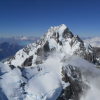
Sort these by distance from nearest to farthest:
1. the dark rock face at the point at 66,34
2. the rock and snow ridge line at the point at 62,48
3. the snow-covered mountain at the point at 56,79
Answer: the snow-covered mountain at the point at 56,79
the rock and snow ridge line at the point at 62,48
the dark rock face at the point at 66,34

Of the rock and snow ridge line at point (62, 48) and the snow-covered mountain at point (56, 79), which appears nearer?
the snow-covered mountain at point (56, 79)

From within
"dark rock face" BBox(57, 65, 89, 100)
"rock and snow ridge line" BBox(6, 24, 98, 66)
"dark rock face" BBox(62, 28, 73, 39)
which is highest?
"dark rock face" BBox(62, 28, 73, 39)

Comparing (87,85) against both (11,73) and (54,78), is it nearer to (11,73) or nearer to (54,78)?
(54,78)

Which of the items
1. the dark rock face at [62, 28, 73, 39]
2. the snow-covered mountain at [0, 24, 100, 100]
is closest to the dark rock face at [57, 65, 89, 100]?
the snow-covered mountain at [0, 24, 100, 100]

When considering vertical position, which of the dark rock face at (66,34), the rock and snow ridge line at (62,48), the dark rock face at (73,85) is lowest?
the dark rock face at (73,85)

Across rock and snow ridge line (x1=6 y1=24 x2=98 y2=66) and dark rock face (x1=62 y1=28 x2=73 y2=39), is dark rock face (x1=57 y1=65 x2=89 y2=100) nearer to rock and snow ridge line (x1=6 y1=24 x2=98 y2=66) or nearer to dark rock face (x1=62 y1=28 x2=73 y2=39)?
rock and snow ridge line (x1=6 y1=24 x2=98 y2=66)

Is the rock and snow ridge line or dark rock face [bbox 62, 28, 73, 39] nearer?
the rock and snow ridge line

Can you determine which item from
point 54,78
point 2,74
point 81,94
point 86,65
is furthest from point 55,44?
point 2,74

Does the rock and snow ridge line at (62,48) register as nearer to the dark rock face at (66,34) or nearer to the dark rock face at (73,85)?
the dark rock face at (66,34)

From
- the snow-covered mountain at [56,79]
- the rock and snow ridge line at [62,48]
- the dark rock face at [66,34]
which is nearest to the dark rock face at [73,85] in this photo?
the snow-covered mountain at [56,79]
